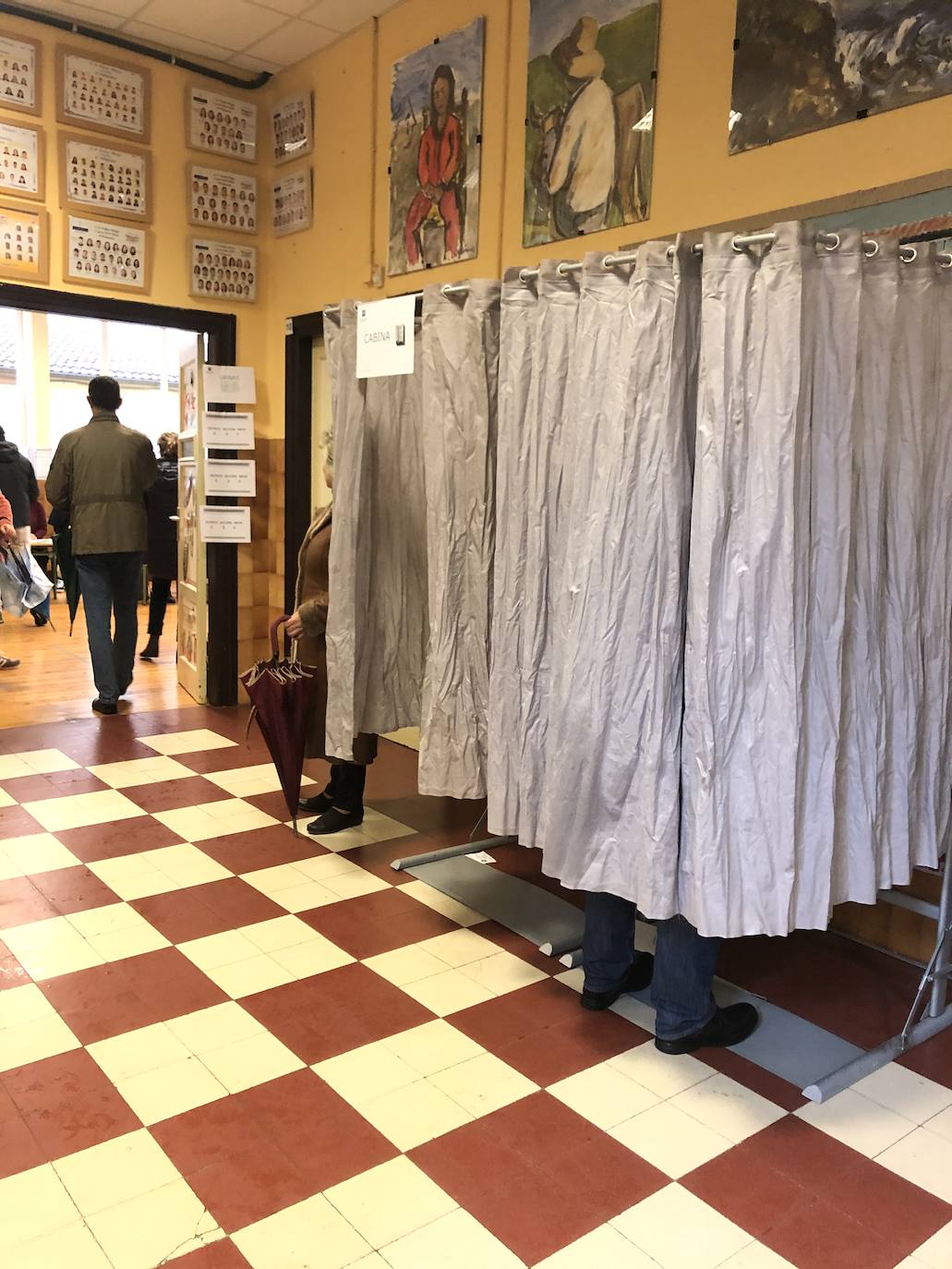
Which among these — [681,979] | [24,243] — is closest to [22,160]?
[24,243]

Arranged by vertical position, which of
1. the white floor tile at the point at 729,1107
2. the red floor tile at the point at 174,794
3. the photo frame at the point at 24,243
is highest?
the photo frame at the point at 24,243

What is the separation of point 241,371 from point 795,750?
161 inches

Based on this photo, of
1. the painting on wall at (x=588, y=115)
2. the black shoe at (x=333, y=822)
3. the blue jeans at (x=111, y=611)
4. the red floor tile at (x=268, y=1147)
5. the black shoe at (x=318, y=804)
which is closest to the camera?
the red floor tile at (x=268, y=1147)

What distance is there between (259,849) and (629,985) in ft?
4.65

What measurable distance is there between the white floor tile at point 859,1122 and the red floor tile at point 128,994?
4.45 ft

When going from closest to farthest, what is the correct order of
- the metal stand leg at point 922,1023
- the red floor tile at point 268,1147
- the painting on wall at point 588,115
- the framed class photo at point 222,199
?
the red floor tile at point 268,1147
the metal stand leg at point 922,1023
the painting on wall at point 588,115
the framed class photo at point 222,199

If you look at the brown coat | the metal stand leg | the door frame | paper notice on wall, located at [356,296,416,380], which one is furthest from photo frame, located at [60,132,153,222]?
the metal stand leg

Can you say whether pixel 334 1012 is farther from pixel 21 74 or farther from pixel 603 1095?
pixel 21 74

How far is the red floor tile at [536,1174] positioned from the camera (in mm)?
1729

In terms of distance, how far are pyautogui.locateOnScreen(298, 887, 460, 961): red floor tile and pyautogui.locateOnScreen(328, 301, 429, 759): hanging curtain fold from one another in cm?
45

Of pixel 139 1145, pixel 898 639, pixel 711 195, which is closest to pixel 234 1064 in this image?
pixel 139 1145

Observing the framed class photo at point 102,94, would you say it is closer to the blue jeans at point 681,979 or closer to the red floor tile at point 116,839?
the red floor tile at point 116,839

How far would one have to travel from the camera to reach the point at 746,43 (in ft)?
9.61

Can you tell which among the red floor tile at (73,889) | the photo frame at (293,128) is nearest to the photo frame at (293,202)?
the photo frame at (293,128)
